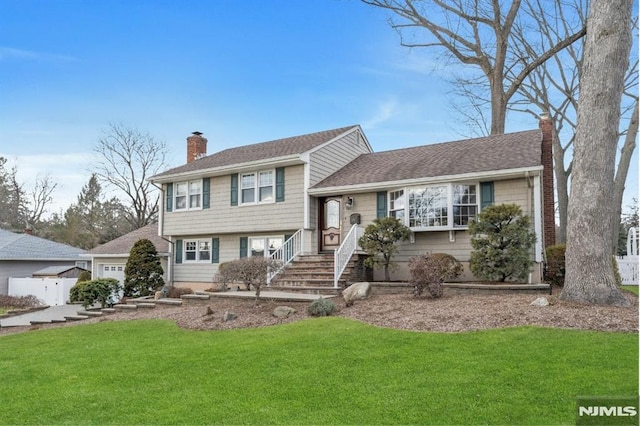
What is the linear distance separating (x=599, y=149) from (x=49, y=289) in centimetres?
2165

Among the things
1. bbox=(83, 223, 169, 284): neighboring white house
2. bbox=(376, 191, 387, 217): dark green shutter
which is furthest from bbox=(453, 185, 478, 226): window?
bbox=(83, 223, 169, 284): neighboring white house

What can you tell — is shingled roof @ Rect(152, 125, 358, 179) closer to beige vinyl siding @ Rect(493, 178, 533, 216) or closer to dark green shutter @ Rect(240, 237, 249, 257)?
dark green shutter @ Rect(240, 237, 249, 257)

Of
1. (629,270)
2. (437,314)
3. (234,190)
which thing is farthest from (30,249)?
(629,270)

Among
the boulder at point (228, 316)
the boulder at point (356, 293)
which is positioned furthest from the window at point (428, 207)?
the boulder at point (228, 316)

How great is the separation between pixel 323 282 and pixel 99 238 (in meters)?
30.5

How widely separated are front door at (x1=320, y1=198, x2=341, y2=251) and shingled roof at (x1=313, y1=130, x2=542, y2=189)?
76 cm

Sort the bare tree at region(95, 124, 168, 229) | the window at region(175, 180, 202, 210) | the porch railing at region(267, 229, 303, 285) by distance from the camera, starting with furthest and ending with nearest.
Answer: the bare tree at region(95, 124, 168, 229) < the window at region(175, 180, 202, 210) < the porch railing at region(267, 229, 303, 285)

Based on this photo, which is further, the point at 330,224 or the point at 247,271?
the point at 330,224

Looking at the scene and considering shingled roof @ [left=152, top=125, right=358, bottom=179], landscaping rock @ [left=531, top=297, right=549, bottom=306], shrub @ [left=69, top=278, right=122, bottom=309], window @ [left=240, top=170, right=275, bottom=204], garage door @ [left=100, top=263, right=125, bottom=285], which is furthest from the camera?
garage door @ [left=100, top=263, right=125, bottom=285]

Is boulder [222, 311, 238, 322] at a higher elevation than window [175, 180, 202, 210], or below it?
below

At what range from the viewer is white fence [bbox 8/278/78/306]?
19.9 metres

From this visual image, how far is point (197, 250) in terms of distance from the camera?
18.2m

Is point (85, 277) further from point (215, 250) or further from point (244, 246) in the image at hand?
point (244, 246)

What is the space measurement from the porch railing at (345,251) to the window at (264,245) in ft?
10.6
